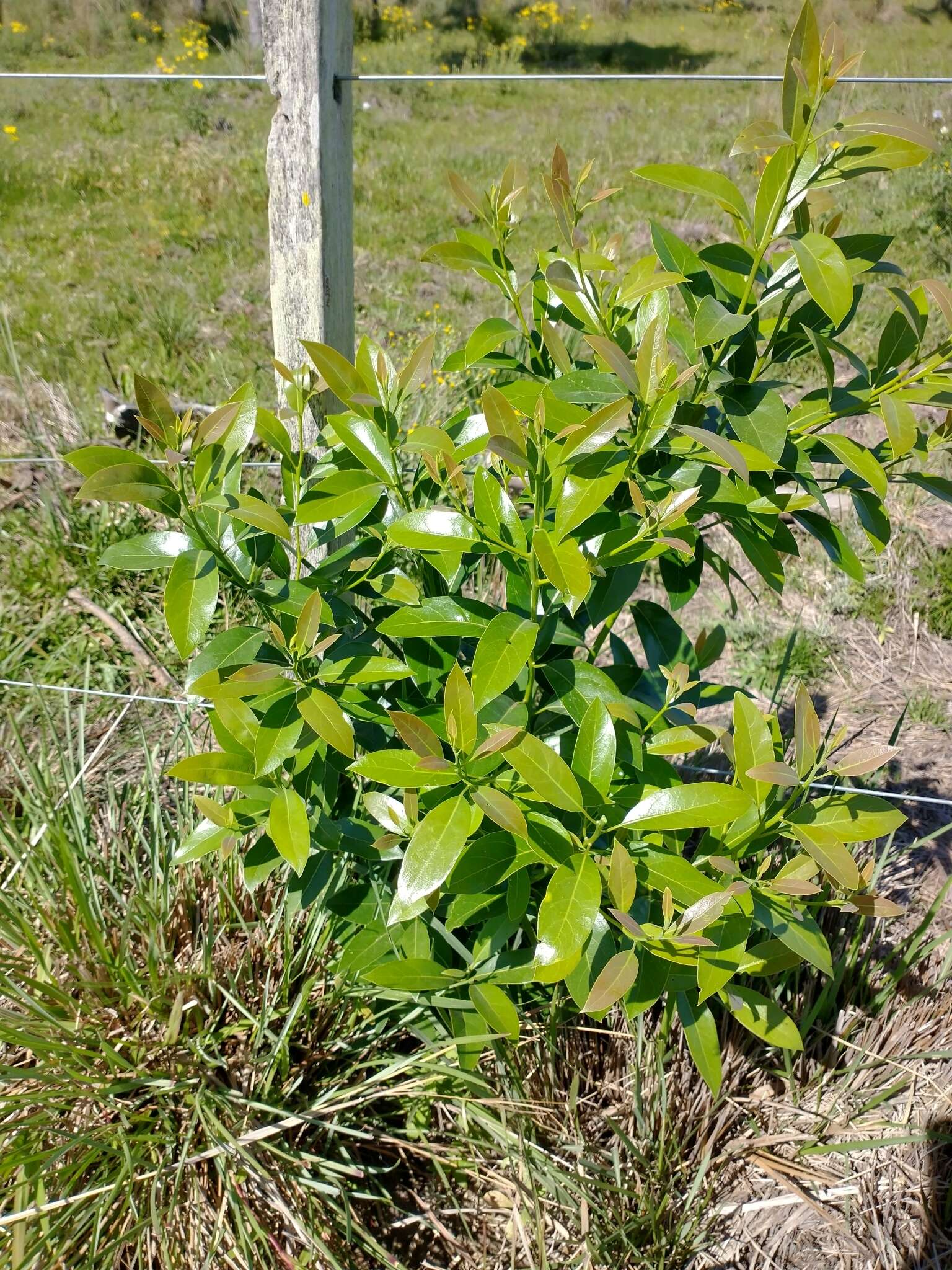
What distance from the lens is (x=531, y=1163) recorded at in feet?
4.57

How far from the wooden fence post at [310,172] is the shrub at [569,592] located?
0.52m

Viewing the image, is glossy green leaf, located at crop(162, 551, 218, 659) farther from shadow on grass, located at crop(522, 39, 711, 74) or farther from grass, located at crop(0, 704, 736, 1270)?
shadow on grass, located at crop(522, 39, 711, 74)

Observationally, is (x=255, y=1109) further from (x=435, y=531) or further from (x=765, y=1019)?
(x=435, y=531)

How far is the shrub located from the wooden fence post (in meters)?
0.52

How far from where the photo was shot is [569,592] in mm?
918

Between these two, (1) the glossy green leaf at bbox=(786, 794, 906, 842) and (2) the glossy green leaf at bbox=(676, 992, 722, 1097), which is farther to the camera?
(2) the glossy green leaf at bbox=(676, 992, 722, 1097)

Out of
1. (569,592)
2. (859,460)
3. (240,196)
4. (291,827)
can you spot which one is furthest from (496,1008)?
(240,196)

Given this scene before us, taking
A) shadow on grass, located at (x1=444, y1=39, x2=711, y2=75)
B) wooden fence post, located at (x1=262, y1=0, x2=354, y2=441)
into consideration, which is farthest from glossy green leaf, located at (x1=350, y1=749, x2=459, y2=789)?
shadow on grass, located at (x1=444, y1=39, x2=711, y2=75)

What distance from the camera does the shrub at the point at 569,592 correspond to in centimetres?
93

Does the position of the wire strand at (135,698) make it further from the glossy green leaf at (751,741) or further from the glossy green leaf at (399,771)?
the glossy green leaf at (399,771)

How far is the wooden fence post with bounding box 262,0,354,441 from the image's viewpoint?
1.51 metres

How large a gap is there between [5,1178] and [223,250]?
475cm

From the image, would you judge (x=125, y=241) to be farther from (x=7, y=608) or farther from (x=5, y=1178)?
(x=5, y=1178)

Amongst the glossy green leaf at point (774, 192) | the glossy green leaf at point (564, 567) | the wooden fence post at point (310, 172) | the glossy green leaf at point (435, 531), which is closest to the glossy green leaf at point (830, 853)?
the glossy green leaf at point (564, 567)
